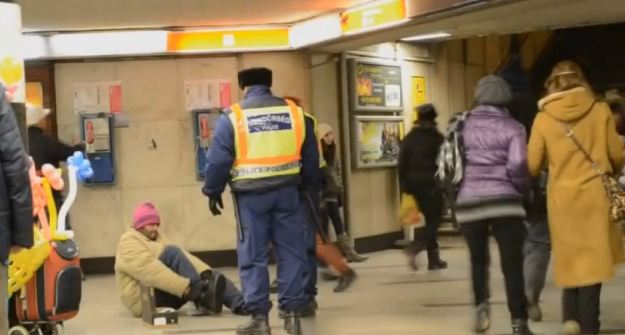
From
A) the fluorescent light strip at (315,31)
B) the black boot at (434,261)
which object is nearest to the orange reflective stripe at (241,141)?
the fluorescent light strip at (315,31)

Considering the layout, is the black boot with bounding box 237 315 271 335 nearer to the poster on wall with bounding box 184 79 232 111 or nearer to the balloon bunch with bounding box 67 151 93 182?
the balloon bunch with bounding box 67 151 93 182

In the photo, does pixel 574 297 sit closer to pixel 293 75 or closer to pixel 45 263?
pixel 45 263

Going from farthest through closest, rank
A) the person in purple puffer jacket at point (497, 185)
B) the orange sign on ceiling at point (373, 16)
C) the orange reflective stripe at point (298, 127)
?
the orange sign on ceiling at point (373, 16) → the orange reflective stripe at point (298, 127) → the person in purple puffer jacket at point (497, 185)

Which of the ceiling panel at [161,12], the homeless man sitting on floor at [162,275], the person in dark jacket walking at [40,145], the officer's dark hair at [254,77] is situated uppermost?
the ceiling panel at [161,12]

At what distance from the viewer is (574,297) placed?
5727 millimetres

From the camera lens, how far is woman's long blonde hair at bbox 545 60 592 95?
Answer: 567 centimetres

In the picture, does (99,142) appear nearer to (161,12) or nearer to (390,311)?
(161,12)

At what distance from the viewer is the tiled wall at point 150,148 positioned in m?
11.1

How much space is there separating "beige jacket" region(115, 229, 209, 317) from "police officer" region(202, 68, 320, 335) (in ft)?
4.31

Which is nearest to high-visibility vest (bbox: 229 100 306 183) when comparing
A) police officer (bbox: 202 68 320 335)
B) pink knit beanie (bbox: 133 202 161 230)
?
police officer (bbox: 202 68 320 335)

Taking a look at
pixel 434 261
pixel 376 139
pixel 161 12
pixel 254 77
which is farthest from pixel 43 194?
pixel 376 139

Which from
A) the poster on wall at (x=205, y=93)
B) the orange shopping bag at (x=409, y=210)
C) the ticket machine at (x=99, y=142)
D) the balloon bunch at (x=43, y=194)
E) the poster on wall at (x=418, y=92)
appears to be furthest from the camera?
the poster on wall at (x=418, y=92)

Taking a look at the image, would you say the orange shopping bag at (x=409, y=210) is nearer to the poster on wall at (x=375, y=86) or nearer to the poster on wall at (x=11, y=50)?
the poster on wall at (x=375, y=86)

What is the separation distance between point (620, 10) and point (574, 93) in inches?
173
